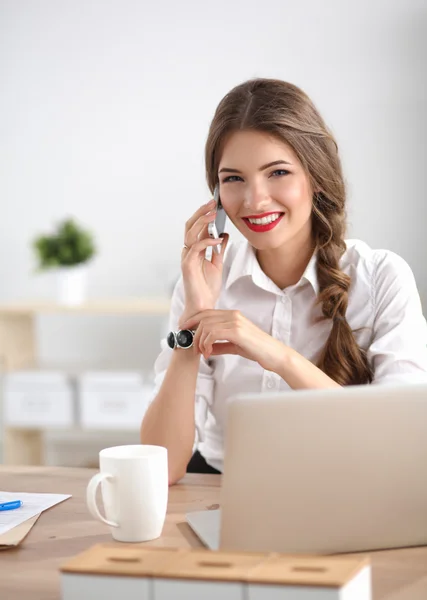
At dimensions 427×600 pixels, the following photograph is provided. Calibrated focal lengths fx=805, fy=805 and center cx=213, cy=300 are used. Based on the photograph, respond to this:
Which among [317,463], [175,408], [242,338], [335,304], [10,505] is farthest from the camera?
[335,304]

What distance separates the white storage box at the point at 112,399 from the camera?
3557 millimetres

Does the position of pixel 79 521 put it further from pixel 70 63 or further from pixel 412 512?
pixel 70 63

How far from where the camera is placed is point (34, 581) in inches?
35.5

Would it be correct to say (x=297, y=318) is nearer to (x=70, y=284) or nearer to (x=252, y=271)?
(x=252, y=271)

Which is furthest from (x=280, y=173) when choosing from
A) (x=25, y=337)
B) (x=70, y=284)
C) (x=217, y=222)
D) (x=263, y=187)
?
(x=25, y=337)

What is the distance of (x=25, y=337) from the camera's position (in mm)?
3885

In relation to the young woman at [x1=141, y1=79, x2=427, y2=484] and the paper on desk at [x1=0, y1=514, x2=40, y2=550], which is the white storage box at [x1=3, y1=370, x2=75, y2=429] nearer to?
the young woman at [x1=141, y1=79, x2=427, y2=484]

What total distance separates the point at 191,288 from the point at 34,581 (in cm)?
87

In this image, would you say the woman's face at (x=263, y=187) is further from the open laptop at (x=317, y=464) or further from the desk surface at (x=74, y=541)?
the open laptop at (x=317, y=464)

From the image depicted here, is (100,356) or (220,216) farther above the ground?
(220,216)

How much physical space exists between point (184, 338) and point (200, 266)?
199 mm

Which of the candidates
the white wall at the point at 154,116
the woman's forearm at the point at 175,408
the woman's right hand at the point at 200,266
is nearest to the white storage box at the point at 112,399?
the white wall at the point at 154,116

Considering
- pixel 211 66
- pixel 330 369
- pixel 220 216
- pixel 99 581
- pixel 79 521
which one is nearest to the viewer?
pixel 99 581

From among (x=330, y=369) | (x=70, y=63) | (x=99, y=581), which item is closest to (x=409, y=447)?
(x=99, y=581)
